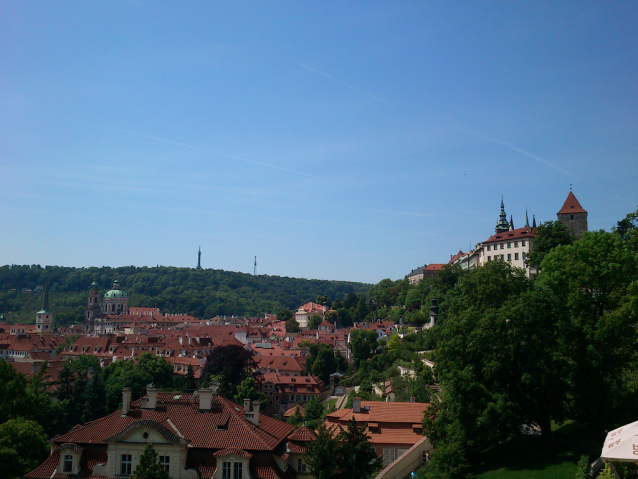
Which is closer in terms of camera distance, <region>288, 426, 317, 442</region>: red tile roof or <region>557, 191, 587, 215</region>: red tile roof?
<region>288, 426, 317, 442</region>: red tile roof

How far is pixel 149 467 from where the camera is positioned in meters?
24.0

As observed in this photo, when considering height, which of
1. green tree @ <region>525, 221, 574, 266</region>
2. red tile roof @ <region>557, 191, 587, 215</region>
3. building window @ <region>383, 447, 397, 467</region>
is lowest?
building window @ <region>383, 447, 397, 467</region>

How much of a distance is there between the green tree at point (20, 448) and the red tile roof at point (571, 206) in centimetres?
6295

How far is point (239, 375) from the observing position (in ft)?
236

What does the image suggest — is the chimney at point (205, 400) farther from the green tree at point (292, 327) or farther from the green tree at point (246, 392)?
the green tree at point (292, 327)

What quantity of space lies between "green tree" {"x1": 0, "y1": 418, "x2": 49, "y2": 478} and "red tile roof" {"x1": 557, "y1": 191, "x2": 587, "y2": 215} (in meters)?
62.9

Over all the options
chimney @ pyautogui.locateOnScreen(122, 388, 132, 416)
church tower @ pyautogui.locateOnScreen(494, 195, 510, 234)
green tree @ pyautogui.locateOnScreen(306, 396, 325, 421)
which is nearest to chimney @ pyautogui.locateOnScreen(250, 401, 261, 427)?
chimney @ pyautogui.locateOnScreen(122, 388, 132, 416)

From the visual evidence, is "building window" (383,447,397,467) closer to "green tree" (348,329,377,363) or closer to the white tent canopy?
the white tent canopy

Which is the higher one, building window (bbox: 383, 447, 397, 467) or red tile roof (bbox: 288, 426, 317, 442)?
red tile roof (bbox: 288, 426, 317, 442)

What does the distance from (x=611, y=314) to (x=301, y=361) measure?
6815 cm

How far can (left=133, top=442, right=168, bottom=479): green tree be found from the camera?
23891mm

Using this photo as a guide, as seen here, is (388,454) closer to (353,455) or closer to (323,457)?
(353,455)

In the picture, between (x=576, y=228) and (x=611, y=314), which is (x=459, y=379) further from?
(x=576, y=228)

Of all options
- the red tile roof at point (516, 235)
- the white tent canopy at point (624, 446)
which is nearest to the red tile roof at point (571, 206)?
the red tile roof at point (516, 235)
